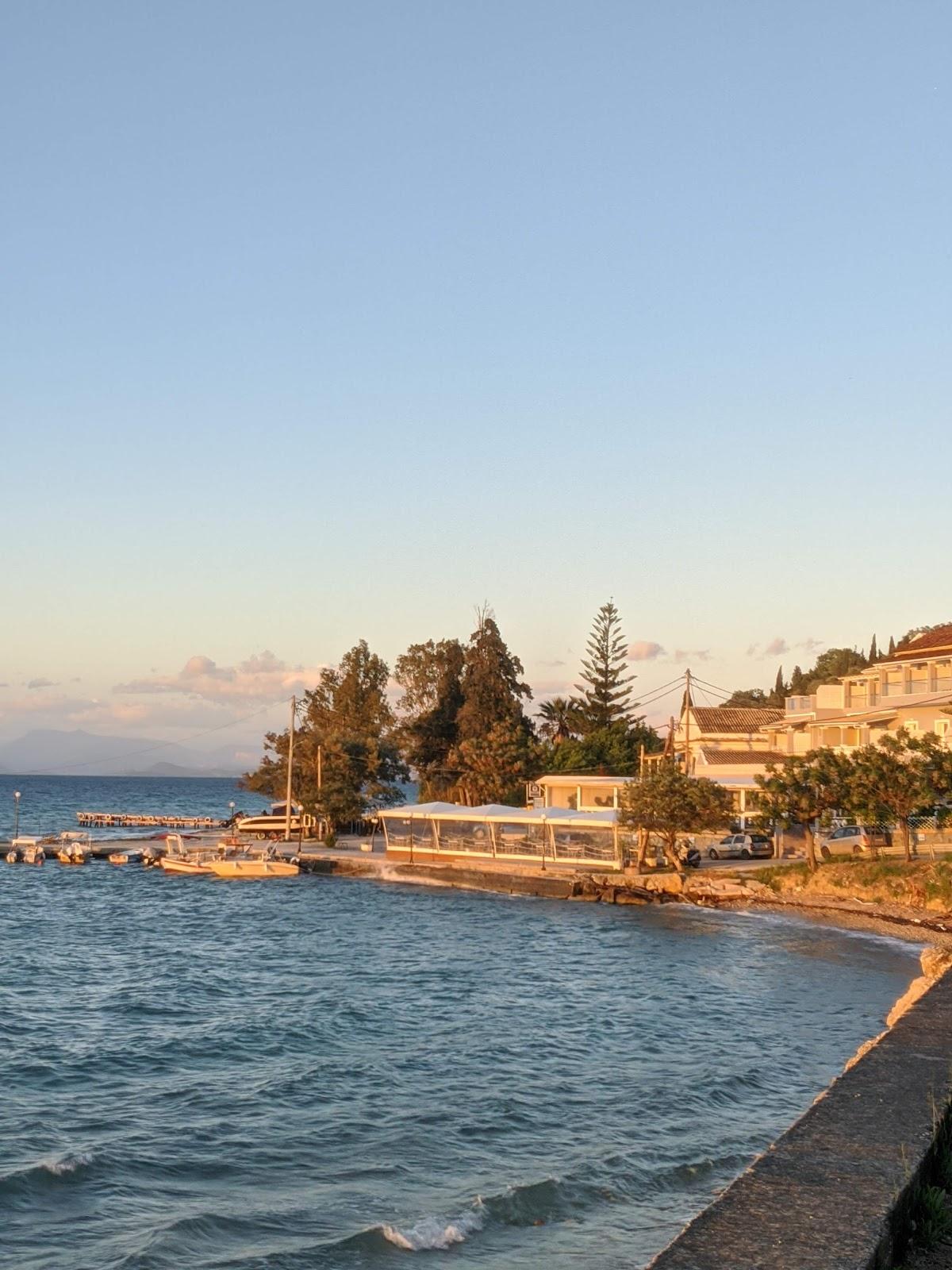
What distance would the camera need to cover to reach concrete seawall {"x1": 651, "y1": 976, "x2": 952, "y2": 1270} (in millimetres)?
6469

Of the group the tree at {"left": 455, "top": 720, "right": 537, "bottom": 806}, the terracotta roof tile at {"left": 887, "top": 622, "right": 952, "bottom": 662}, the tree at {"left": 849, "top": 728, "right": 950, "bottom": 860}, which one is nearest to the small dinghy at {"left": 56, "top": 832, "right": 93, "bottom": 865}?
the tree at {"left": 455, "top": 720, "right": 537, "bottom": 806}

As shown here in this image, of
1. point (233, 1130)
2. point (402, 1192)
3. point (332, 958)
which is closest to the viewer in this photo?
point (402, 1192)

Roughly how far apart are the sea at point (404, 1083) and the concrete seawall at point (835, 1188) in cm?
486

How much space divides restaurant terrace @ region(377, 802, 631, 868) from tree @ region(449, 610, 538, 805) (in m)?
19.6

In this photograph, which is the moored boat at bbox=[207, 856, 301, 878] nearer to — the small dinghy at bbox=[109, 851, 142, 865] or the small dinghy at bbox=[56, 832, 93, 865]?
the small dinghy at bbox=[109, 851, 142, 865]

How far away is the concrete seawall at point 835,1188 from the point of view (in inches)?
255

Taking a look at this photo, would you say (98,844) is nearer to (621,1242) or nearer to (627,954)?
(627,954)

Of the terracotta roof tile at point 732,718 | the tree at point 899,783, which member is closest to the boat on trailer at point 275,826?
the terracotta roof tile at point 732,718

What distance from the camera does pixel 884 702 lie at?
7206 centimetres

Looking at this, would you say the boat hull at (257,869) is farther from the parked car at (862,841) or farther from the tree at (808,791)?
the parked car at (862,841)

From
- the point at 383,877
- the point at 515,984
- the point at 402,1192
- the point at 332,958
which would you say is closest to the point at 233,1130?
the point at 402,1192

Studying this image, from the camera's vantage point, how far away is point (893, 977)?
3353 cm

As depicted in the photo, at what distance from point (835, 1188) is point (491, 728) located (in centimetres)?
9181

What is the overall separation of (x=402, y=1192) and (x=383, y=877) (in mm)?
51437
